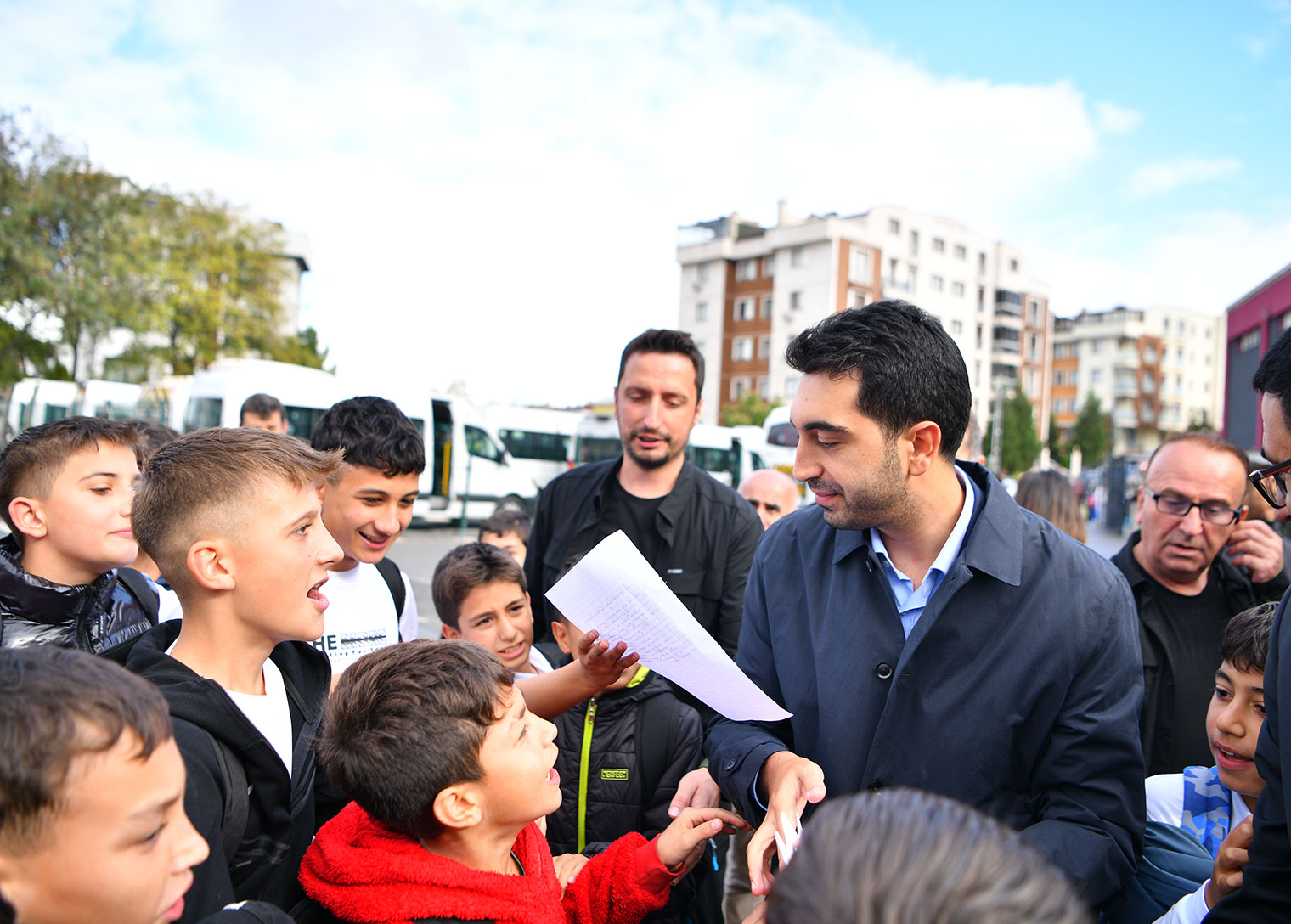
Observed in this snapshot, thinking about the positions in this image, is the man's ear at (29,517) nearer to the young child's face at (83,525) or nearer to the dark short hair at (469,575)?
the young child's face at (83,525)

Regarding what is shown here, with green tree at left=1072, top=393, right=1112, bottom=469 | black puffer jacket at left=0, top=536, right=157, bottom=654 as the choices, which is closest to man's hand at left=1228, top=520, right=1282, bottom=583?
black puffer jacket at left=0, top=536, right=157, bottom=654

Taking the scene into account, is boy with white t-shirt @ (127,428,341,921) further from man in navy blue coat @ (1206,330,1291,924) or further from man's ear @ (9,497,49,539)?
man in navy blue coat @ (1206,330,1291,924)

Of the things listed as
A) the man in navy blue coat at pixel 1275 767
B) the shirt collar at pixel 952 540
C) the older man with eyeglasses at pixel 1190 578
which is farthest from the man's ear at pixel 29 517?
the older man with eyeglasses at pixel 1190 578

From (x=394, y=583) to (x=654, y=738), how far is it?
122 cm

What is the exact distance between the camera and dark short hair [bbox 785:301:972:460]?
80.9 inches

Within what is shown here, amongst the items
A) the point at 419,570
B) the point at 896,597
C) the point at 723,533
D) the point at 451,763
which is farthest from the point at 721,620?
the point at 419,570

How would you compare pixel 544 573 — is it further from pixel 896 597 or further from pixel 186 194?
pixel 186 194

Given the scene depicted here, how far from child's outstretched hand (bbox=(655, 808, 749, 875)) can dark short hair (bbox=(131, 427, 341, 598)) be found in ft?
3.97

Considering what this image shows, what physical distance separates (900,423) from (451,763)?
1276mm

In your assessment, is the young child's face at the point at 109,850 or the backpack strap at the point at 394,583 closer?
the young child's face at the point at 109,850

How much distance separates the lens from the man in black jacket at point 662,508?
3492 mm

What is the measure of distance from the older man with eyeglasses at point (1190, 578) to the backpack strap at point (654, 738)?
1682 mm

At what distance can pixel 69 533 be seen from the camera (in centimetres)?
270

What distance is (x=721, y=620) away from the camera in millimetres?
3502
